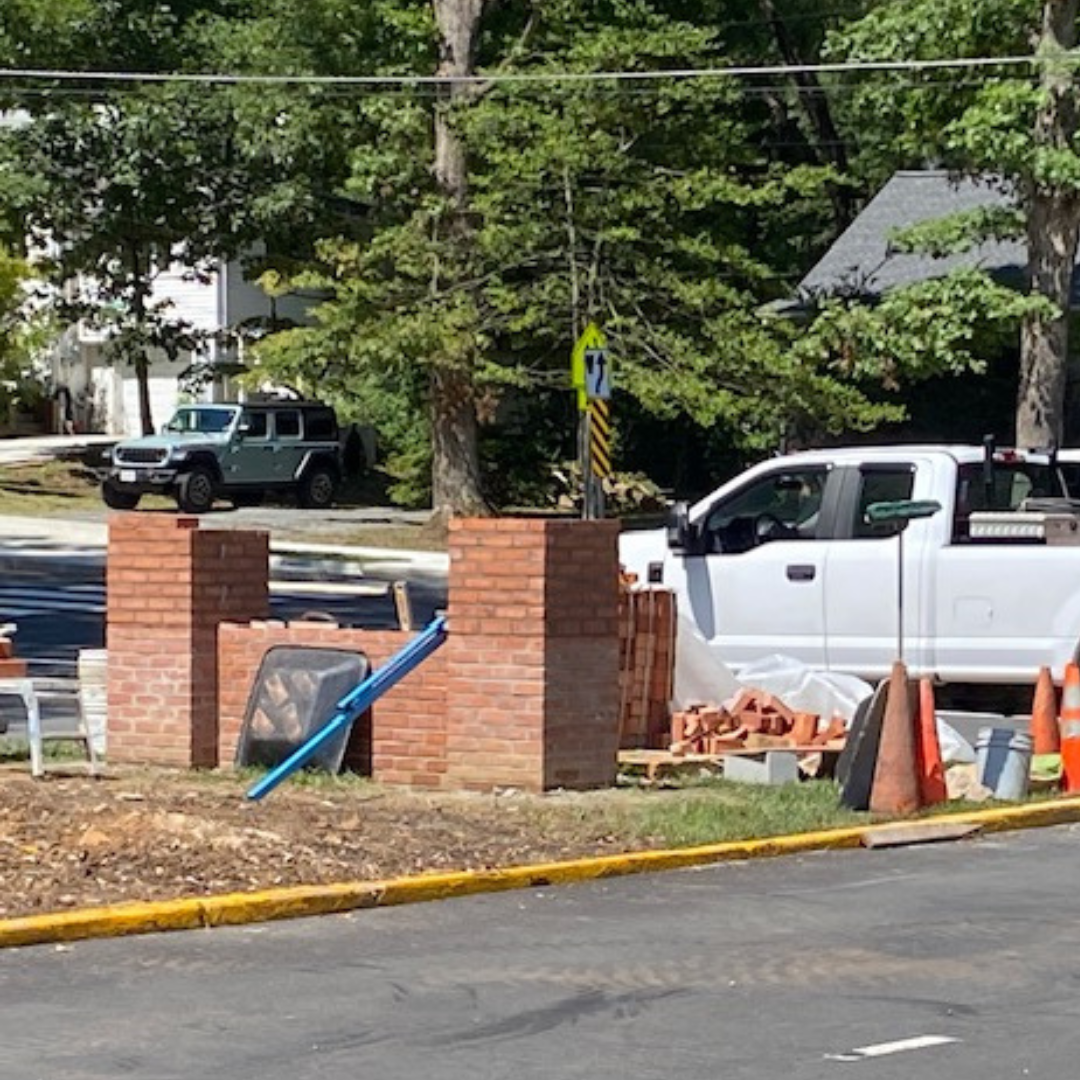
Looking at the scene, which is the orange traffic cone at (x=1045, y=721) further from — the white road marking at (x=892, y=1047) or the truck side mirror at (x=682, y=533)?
the white road marking at (x=892, y=1047)

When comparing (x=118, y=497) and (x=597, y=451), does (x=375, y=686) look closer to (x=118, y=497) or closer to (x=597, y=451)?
(x=597, y=451)

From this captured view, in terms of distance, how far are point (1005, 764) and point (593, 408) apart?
16.7 m

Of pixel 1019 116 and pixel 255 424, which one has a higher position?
pixel 1019 116

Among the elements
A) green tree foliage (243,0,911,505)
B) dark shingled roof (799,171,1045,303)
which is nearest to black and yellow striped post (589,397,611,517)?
green tree foliage (243,0,911,505)

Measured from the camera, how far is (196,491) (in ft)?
140

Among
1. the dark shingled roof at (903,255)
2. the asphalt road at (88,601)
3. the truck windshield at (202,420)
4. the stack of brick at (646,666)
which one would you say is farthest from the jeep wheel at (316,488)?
the stack of brick at (646,666)

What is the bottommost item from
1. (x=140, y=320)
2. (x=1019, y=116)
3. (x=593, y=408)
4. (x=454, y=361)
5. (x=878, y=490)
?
(x=878, y=490)

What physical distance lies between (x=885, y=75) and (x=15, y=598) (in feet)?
43.6

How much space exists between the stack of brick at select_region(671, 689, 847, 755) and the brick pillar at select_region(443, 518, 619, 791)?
1511 millimetres

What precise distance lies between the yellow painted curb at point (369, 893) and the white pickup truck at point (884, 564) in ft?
14.1

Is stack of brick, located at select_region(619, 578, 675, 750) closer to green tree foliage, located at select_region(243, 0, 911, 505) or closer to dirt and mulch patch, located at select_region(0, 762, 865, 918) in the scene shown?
dirt and mulch patch, located at select_region(0, 762, 865, 918)

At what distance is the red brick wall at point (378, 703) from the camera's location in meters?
13.2

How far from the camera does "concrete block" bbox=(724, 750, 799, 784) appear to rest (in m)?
13.8

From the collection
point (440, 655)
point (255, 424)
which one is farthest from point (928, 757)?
point (255, 424)
